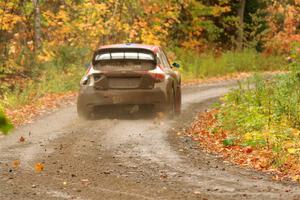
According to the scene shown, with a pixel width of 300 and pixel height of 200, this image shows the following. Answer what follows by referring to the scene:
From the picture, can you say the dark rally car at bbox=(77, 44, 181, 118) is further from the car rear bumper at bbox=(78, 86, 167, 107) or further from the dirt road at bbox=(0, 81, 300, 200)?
the dirt road at bbox=(0, 81, 300, 200)

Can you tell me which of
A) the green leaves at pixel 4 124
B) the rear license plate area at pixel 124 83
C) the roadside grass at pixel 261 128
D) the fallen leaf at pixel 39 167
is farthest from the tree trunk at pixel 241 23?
the green leaves at pixel 4 124

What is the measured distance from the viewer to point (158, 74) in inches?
548

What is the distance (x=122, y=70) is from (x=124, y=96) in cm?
59

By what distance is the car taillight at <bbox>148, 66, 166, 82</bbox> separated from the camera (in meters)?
13.9

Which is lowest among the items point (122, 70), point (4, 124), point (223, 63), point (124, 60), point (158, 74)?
point (223, 63)

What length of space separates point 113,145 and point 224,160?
2.19m

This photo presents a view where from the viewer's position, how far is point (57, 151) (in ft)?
34.4

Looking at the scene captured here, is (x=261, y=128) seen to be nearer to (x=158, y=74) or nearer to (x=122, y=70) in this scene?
(x=158, y=74)

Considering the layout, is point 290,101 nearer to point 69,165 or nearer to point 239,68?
point 69,165

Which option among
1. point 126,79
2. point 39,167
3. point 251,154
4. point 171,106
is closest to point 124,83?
point 126,79

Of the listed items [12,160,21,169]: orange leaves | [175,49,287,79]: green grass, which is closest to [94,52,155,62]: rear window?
[12,160,21,169]: orange leaves

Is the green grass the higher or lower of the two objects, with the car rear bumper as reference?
lower

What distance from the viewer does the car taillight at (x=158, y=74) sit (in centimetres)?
1387

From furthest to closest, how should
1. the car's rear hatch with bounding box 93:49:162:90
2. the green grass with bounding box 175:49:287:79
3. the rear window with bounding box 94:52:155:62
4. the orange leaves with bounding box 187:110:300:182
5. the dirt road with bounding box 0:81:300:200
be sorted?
1. the green grass with bounding box 175:49:287:79
2. the rear window with bounding box 94:52:155:62
3. the car's rear hatch with bounding box 93:49:162:90
4. the orange leaves with bounding box 187:110:300:182
5. the dirt road with bounding box 0:81:300:200
